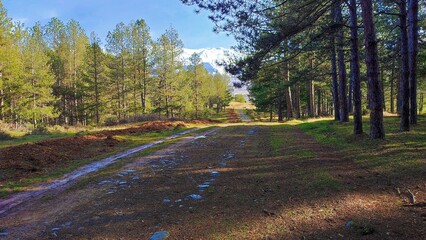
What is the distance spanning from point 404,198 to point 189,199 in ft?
11.7

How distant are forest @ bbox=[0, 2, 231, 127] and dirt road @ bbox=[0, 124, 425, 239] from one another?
31010mm

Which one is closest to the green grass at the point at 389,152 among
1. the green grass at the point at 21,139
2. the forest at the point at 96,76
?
the green grass at the point at 21,139

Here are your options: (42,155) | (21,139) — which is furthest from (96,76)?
(42,155)

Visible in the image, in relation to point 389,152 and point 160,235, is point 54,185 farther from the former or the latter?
point 389,152

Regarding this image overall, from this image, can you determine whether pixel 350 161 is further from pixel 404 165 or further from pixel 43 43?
pixel 43 43

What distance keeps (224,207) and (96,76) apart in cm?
3949

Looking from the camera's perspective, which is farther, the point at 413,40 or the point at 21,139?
the point at 21,139

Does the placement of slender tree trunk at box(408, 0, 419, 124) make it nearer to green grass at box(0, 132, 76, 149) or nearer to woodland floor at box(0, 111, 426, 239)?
woodland floor at box(0, 111, 426, 239)

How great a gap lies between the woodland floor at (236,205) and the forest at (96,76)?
102ft

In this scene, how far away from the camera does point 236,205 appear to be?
4.45m

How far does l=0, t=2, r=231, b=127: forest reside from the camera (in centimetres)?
3450

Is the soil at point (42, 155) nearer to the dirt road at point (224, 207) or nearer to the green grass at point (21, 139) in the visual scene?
the dirt road at point (224, 207)

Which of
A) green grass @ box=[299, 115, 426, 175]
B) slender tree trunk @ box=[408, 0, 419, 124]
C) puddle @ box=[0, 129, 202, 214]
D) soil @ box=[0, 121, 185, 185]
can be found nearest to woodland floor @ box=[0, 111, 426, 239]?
green grass @ box=[299, 115, 426, 175]

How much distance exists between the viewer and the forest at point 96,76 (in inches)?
1358
